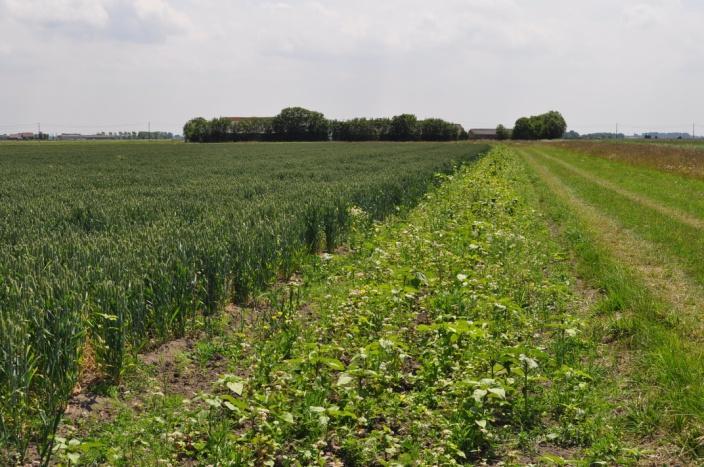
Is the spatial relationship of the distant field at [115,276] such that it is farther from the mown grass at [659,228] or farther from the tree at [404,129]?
the tree at [404,129]

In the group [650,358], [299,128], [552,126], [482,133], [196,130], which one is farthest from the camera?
[482,133]

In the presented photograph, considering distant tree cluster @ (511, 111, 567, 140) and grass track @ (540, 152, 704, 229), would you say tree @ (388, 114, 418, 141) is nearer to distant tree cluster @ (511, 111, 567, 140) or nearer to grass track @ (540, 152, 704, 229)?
distant tree cluster @ (511, 111, 567, 140)

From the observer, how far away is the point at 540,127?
144250 millimetres

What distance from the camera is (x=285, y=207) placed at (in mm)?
11695

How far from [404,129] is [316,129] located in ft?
65.0

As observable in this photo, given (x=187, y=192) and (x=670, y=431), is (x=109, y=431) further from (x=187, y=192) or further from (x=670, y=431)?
(x=187, y=192)

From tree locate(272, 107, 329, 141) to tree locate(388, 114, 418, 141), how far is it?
15.0m

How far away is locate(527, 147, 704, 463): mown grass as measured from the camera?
15.1 feet

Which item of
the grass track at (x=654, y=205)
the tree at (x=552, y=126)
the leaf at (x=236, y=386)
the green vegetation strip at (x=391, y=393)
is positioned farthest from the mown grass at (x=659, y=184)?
the tree at (x=552, y=126)

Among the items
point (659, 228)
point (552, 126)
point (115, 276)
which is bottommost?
point (659, 228)

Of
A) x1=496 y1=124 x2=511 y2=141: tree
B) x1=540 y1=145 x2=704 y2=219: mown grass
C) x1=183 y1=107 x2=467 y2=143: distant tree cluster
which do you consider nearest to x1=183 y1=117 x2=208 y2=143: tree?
x1=183 y1=107 x2=467 y2=143: distant tree cluster

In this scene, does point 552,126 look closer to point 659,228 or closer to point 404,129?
point 404,129

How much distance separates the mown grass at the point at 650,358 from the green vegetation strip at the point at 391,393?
0.29 metres

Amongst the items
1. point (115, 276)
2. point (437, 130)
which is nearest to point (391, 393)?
point (115, 276)
